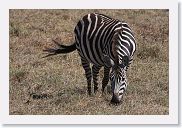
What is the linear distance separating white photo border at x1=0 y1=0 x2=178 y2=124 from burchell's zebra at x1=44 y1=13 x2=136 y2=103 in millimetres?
285

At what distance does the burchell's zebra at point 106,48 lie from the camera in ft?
25.6

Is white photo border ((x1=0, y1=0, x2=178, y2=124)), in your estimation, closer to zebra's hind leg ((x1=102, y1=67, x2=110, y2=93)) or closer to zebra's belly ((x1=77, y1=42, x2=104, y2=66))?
zebra's belly ((x1=77, y1=42, x2=104, y2=66))

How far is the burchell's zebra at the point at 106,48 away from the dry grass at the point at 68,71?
311mm

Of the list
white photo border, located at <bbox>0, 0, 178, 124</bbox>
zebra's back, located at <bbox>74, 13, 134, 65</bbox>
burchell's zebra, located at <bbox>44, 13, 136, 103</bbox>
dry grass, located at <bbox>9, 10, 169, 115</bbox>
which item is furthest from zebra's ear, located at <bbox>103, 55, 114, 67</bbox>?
white photo border, located at <bbox>0, 0, 178, 124</bbox>

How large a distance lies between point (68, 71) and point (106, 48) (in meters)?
1.45
